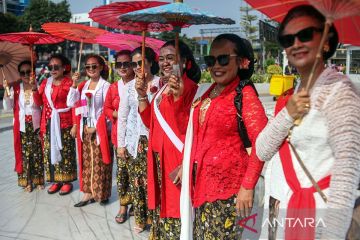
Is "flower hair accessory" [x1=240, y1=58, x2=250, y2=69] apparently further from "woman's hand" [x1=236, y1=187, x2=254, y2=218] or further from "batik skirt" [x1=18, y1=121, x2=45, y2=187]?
→ "batik skirt" [x1=18, y1=121, x2=45, y2=187]

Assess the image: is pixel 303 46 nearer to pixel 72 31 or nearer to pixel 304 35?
pixel 304 35

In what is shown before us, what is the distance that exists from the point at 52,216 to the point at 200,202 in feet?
9.05

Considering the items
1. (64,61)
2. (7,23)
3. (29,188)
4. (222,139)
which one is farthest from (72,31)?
(7,23)

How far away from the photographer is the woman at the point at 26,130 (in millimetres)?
5133

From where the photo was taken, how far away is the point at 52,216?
4.45m

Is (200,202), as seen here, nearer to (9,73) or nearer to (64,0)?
(9,73)

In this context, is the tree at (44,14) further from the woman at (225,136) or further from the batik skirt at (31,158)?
the woman at (225,136)

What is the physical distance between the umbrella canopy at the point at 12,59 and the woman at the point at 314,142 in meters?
4.35

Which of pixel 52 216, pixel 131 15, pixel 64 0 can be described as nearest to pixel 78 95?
pixel 52 216

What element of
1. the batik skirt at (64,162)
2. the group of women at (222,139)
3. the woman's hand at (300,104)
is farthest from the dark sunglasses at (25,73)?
the woman's hand at (300,104)

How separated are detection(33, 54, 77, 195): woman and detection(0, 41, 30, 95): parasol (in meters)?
0.54

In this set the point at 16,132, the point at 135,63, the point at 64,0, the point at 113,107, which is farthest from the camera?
the point at 64,0

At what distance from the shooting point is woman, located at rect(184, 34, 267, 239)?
219 cm

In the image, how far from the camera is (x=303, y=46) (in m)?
1.61
